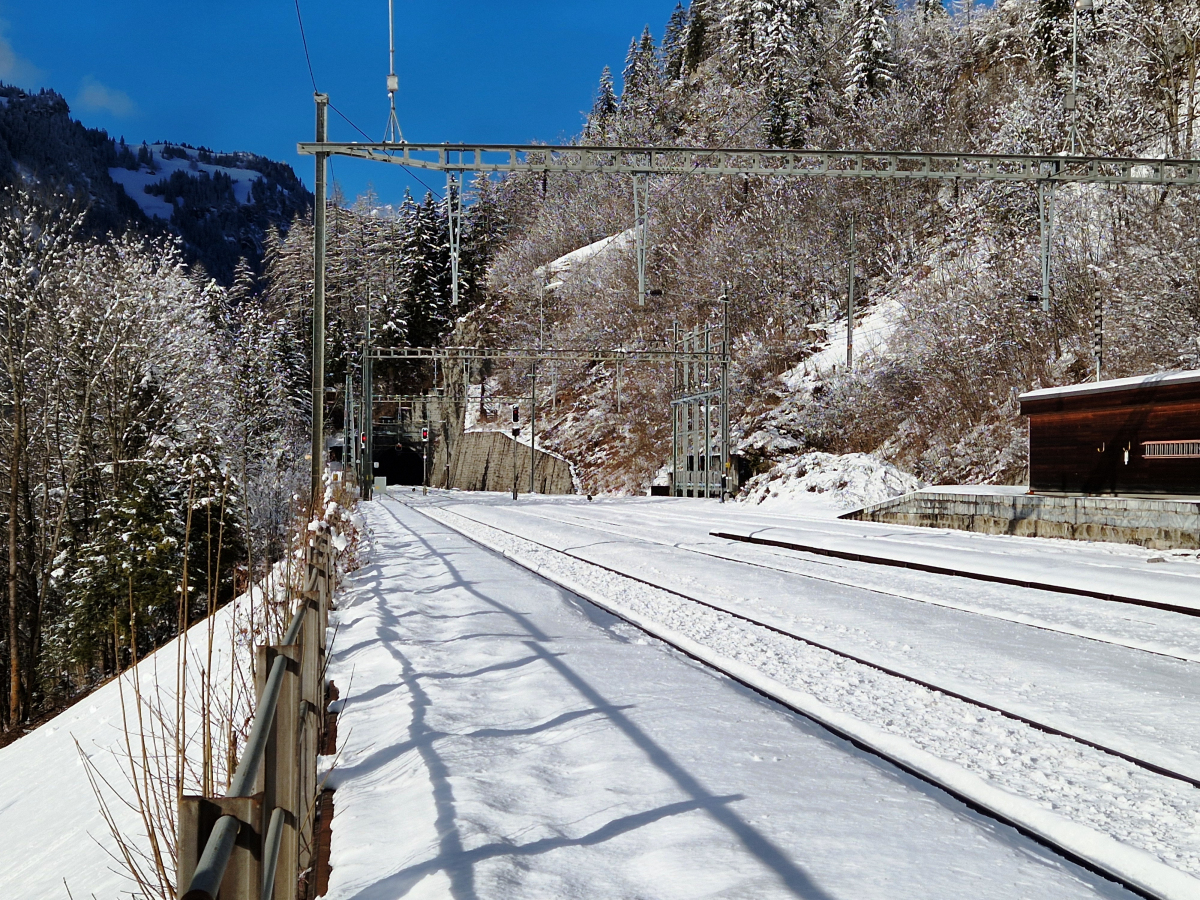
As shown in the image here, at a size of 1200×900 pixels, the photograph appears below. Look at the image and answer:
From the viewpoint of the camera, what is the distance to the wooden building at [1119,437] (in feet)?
49.6

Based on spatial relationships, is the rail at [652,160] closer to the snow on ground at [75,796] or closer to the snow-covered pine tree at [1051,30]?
the snow on ground at [75,796]

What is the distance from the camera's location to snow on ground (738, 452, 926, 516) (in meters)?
26.9

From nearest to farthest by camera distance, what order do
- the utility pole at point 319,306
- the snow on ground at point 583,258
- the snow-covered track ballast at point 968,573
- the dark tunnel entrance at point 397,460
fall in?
the snow-covered track ballast at point 968,573, the utility pole at point 319,306, the snow on ground at point 583,258, the dark tunnel entrance at point 397,460

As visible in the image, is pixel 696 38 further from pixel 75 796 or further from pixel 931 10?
pixel 75 796

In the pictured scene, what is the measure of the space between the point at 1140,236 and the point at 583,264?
4824 cm

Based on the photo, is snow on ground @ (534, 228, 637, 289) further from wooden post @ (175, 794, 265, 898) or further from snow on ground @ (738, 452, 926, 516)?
wooden post @ (175, 794, 265, 898)

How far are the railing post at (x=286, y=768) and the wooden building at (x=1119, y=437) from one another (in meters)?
16.0

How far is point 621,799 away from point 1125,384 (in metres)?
15.8

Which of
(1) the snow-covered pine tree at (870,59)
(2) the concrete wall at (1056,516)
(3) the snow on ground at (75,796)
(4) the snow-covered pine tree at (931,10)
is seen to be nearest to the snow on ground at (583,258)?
(1) the snow-covered pine tree at (870,59)

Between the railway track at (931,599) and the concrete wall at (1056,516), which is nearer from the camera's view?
the railway track at (931,599)

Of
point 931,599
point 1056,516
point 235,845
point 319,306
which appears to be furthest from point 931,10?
point 235,845

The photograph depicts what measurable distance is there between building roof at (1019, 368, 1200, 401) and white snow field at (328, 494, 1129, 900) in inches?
496

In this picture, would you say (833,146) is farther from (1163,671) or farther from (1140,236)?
(1163,671)

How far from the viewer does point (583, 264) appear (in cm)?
6994
